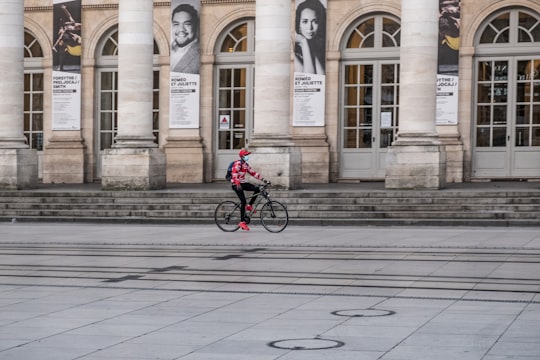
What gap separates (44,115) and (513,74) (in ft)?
51.9

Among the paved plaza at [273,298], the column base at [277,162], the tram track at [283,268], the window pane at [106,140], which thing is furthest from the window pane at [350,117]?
the tram track at [283,268]

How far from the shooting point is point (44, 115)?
38938mm

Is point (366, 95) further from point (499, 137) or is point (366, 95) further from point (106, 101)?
point (106, 101)

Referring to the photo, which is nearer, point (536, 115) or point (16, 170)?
point (16, 170)

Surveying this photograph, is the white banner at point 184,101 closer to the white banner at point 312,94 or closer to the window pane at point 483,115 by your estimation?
the white banner at point 312,94

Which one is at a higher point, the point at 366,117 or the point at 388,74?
the point at 388,74

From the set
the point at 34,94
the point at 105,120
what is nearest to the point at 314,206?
the point at 105,120

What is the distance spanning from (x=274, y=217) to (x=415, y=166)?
6949 millimetres

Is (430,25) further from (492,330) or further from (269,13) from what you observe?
(492,330)

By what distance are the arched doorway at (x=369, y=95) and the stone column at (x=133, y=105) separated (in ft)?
21.9

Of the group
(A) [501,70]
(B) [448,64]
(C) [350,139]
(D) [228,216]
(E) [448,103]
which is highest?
(B) [448,64]

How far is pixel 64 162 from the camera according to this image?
3803 cm

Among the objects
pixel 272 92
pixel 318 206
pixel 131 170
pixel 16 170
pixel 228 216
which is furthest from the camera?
pixel 16 170

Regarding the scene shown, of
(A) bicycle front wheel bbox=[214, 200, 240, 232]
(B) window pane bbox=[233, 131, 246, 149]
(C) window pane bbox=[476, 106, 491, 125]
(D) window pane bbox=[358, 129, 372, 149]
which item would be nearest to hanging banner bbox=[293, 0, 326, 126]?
(D) window pane bbox=[358, 129, 372, 149]
